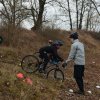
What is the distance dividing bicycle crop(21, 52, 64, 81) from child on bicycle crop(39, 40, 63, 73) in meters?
0.18

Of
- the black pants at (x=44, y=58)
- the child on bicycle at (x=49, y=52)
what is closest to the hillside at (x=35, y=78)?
the black pants at (x=44, y=58)

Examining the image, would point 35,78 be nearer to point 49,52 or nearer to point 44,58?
point 44,58

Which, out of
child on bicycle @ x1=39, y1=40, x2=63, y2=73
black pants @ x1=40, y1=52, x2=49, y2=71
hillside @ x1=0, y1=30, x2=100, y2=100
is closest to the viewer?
hillside @ x1=0, y1=30, x2=100, y2=100

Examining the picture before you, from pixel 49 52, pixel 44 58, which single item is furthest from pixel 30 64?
pixel 49 52

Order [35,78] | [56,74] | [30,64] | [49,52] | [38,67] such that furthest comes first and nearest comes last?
1. [30,64]
2. [38,67]
3. [49,52]
4. [56,74]
5. [35,78]

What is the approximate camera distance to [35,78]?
46.7 feet

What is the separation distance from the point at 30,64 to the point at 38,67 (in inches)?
16.4

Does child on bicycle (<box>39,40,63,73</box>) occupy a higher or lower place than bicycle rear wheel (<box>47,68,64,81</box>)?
higher

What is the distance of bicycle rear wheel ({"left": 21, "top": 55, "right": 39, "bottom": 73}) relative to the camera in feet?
50.9

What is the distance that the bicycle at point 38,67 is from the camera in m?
15.0

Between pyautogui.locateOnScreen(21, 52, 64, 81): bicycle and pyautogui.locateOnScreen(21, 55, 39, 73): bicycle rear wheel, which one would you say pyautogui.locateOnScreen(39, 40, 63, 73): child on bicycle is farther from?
pyautogui.locateOnScreen(21, 55, 39, 73): bicycle rear wheel

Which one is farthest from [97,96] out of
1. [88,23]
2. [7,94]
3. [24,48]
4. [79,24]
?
[88,23]

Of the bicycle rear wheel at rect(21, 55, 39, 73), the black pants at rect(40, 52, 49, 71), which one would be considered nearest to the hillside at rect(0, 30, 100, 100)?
the bicycle rear wheel at rect(21, 55, 39, 73)

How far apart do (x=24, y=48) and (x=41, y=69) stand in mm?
8160
